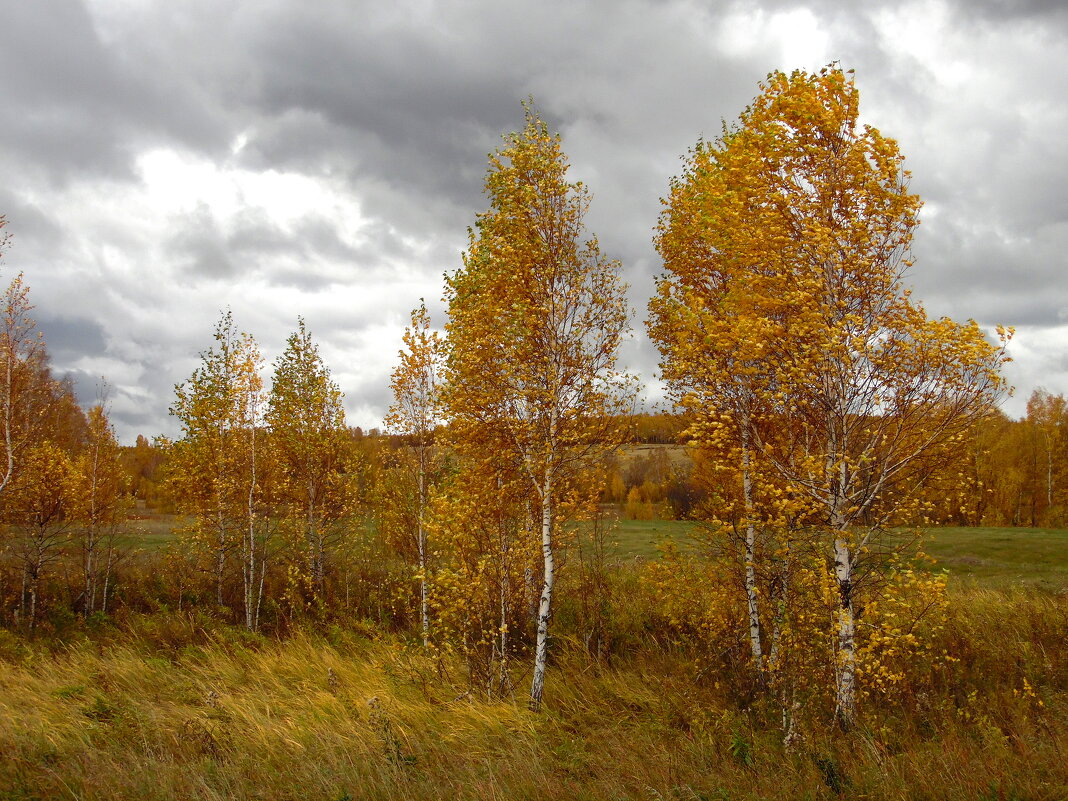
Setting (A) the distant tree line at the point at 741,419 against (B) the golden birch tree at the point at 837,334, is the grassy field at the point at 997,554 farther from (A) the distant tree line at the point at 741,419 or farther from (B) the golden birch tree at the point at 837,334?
(B) the golden birch tree at the point at 837,334

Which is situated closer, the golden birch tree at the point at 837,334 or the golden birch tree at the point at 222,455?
the golden birch tree at the point at 837,334

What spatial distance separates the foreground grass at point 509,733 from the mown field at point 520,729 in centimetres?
4

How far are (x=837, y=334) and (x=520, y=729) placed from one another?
645 cm

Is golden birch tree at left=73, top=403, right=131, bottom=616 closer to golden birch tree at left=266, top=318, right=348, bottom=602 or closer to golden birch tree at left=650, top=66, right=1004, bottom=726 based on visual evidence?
golden birch tree at left=266, top=318, right=348, bottom=602

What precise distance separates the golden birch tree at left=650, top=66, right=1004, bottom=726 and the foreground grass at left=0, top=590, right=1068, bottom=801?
1.46m

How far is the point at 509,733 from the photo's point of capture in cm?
782

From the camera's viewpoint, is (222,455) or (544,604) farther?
(222,455)

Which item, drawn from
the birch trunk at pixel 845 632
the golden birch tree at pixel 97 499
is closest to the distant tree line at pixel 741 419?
the birch trunk at pixel 845 632

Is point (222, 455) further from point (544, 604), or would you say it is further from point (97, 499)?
point (544, 604)

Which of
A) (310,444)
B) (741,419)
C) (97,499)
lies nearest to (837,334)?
(741,419)

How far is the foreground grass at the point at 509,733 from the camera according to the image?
589cm

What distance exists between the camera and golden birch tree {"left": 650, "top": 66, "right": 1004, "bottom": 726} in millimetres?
6895

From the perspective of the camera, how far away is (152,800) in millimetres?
5848

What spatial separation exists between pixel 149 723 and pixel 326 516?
10.5 meters
